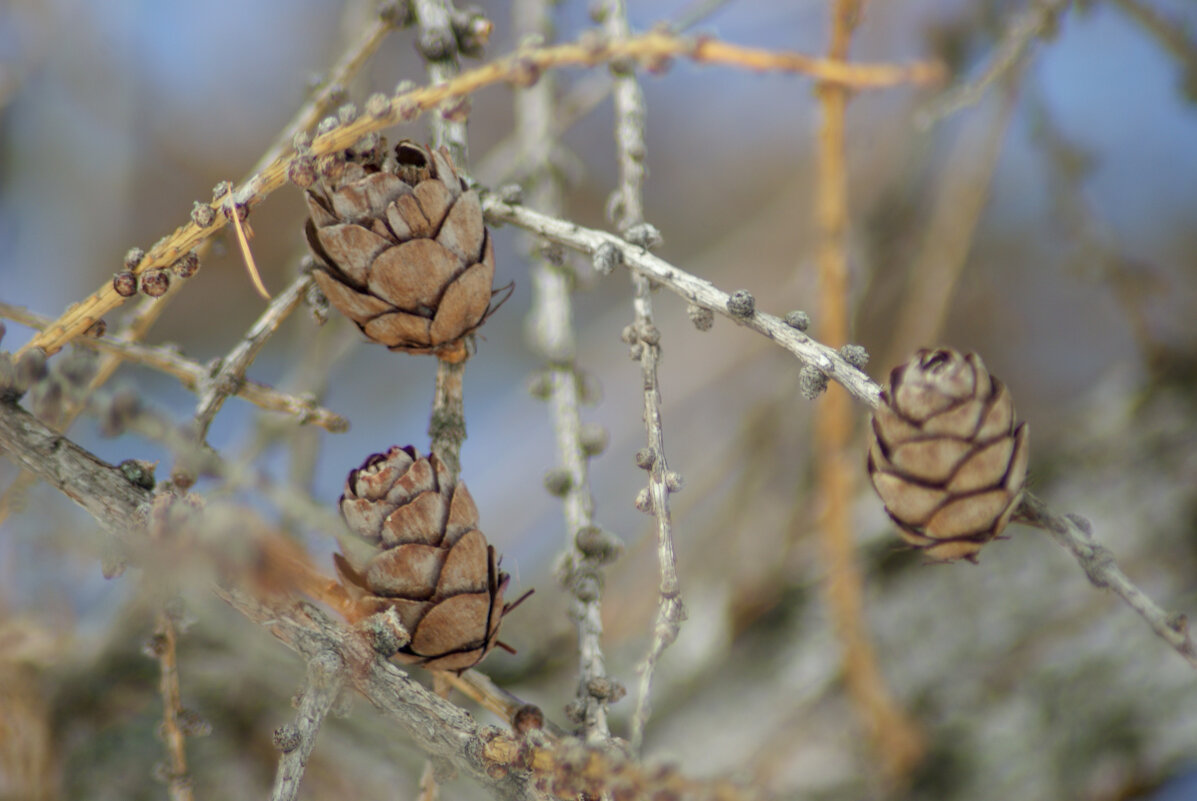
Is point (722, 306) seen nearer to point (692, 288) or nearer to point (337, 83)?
point (692, 288)

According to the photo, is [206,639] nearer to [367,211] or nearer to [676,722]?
[676,722]

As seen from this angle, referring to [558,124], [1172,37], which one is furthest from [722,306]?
[1172,37]

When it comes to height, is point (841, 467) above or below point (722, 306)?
above

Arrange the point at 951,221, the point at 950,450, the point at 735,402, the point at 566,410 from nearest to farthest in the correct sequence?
the point at 950,450, the point at 566,410, the point at 951,221, the point at 735,402

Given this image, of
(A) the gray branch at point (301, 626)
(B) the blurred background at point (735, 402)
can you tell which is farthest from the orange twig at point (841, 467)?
(A) the gray branch at point (301, 626)

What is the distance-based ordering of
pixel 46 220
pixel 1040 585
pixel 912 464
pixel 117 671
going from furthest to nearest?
pixel 46 220, pixel 1040 585, pixel 117 671, pixel 912 464

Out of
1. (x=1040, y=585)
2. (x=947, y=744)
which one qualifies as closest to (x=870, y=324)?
(x=1040, y=585)

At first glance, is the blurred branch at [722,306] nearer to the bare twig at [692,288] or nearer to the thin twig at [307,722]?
the bare twig at [692,288]
